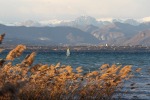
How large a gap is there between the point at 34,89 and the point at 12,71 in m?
1.03

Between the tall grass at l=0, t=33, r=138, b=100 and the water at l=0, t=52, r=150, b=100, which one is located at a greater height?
the tall grass at l=0, t=33, r=138, b=100

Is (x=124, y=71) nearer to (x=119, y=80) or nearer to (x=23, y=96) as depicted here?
(x=119, y=80)

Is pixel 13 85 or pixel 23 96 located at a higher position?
pixel 13 85

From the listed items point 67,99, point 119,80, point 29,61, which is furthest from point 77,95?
point 29,61

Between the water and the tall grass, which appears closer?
the tall grass

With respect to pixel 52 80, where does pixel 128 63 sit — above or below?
below

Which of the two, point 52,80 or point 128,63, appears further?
point 128,63

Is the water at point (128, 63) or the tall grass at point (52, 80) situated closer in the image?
the tall grass at point (52, 80)

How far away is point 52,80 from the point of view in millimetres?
16766

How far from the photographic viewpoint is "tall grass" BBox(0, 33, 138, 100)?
49.3 feet

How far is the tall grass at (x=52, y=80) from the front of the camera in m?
15.0

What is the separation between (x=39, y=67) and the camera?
53.3 feet

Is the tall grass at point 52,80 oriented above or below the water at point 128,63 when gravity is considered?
above

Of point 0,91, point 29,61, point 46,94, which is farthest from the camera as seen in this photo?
point 46,94
